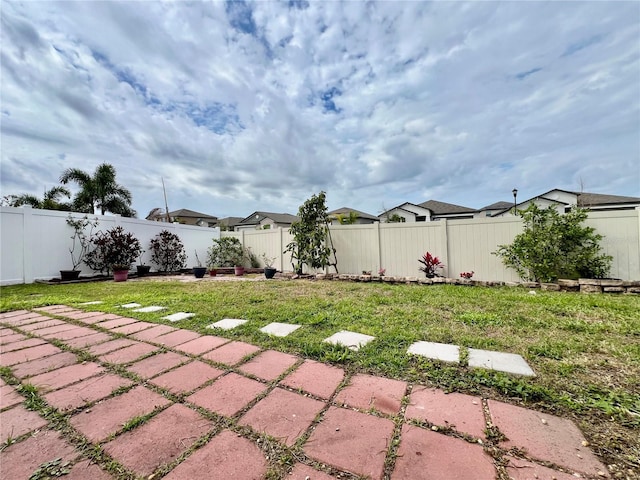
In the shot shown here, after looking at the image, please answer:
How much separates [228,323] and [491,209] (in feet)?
94.7

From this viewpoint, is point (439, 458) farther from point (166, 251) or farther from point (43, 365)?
point (166, 251)

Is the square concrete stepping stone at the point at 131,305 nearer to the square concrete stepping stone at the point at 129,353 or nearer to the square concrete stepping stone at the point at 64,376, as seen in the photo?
the square concrete stepping stone at the point at 129,353

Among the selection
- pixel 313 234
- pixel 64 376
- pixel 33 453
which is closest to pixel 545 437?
pixel 33 453

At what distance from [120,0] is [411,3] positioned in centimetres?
501

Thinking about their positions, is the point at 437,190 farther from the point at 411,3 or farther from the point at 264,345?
the point at 264,345

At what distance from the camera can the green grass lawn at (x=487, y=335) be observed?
1.40m

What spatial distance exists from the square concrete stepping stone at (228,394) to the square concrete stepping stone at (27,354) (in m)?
1.66

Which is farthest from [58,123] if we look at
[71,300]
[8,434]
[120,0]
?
[8,434]

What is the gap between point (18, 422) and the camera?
52.8 inches

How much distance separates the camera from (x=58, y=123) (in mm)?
7262

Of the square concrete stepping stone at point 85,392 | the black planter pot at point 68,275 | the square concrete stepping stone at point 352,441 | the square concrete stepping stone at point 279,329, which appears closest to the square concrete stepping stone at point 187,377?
the square concrete stepping stone at point 85,392

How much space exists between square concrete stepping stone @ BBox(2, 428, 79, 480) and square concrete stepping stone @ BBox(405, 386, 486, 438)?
5.09ft

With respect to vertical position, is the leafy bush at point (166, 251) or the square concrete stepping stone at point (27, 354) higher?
the leafy bush at point (166, 251)

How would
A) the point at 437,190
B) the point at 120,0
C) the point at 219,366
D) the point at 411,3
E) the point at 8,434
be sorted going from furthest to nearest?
1. the point at 437,190
2. the point at 411,3
3. the point at 120,0
4. the point at 219,366
5. the point at 8,434
